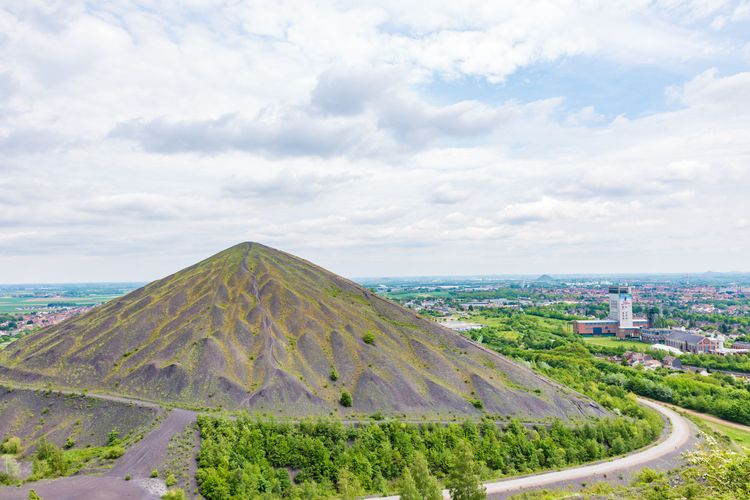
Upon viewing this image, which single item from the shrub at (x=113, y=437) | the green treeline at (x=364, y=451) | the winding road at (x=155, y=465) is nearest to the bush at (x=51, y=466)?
the winding road at (x=155, y=465)

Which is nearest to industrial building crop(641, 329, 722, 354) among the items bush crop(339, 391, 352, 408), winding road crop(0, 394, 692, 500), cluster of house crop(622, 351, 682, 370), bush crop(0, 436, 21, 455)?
cluster of house crop(622, 351, 682, 370)

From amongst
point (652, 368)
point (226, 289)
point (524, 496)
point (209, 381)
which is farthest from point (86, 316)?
point (652, 368)

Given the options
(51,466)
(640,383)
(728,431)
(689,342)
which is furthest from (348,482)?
(689,342)

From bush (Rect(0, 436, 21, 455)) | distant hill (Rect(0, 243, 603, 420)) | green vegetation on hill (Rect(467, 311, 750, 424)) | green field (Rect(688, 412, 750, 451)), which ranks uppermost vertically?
distant hill (Rect(0, 243, 603, 420))

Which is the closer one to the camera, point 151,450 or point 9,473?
point 9,473

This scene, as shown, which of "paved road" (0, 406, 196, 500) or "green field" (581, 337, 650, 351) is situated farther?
"green field" (581, 337, 650, 351)

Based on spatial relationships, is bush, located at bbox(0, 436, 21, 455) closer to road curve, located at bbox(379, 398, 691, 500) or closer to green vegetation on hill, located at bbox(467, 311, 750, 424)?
road curve, located at bbox(379, 398, 691, 500)

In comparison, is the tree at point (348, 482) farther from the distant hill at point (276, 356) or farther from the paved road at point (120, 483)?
the paved road at point (120, 483)

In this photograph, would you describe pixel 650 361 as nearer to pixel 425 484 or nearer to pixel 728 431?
pixel 728 431

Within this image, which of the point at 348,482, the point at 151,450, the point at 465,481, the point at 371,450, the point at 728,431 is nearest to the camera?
the point at 465,481
